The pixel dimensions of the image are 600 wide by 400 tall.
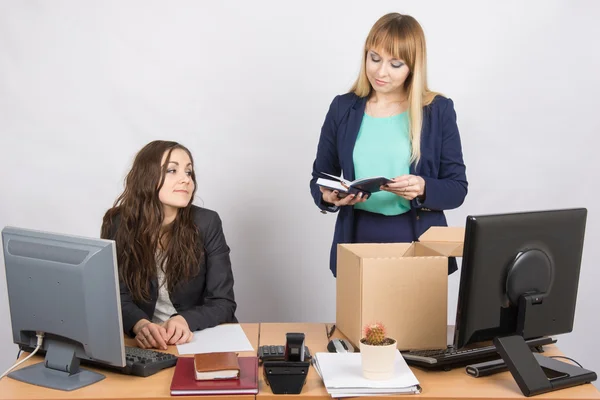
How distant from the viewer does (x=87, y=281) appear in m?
1.87

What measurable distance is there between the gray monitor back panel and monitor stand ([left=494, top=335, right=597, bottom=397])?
0.98 meters

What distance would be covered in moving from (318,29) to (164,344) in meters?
2.09

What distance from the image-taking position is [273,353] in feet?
6.82

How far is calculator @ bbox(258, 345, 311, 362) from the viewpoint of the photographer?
2055mm

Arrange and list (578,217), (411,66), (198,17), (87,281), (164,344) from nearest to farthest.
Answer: (87,281)
(578,217)
(164,344)
(411,66)
(198,17)

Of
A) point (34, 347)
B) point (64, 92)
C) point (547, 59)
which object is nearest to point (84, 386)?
point (34, 347)

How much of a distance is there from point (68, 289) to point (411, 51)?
1.44 metres

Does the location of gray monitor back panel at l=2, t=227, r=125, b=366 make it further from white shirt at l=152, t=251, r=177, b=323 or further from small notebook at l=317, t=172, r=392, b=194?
small notebook at l=317, t=172, r=392, b=194

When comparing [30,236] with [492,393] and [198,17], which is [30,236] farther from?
[198,17]

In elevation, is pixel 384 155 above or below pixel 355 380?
above

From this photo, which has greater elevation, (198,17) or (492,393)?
(198,17)

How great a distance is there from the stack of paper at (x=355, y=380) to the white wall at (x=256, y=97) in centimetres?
198

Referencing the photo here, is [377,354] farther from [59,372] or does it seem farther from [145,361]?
[59,372]

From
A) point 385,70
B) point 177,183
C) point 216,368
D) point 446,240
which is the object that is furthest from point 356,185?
point 216,368
